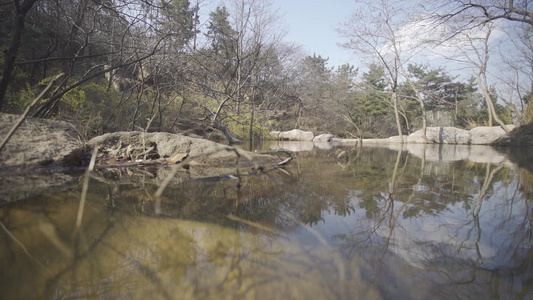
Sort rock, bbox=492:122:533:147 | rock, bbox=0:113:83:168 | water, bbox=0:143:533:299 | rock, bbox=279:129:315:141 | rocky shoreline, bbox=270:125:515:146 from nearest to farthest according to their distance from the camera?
water, bbox=0:143:533:299 → rock, bbox=0:113:83:168 → rock, bbox=492:122:533:147 → rocky shoreline, bbox=270:125:515:146 → rock, bbox=279:129:315:141

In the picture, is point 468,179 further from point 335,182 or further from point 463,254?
point 463,254

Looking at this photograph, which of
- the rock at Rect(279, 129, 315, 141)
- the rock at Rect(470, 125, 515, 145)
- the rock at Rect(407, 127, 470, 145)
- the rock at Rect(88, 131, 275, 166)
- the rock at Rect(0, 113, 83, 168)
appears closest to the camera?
the rock at Rect(0, 113, 83, 168)

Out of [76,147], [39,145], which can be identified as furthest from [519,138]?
A: [39,145]

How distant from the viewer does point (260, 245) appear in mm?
1426

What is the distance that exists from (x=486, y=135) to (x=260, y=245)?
19.5 metres

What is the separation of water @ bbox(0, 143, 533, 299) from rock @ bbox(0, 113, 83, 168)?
102 cm

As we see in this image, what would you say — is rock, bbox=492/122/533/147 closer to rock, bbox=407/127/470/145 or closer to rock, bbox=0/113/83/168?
rock, bbox=407/127/470/145

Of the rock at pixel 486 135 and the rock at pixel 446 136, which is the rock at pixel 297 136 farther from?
the rock at pixel 486 135

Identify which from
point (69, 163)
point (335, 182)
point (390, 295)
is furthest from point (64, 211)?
point (335, 182)

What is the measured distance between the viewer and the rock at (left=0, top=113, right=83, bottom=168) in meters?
3.24

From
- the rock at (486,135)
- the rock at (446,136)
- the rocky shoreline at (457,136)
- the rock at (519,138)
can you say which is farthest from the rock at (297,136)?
the rock at (519,138)

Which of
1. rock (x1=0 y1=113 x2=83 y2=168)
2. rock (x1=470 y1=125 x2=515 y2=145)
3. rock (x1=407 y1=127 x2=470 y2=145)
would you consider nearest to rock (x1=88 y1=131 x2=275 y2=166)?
rock (x1=0 y1=113 x2=83 y2=168)

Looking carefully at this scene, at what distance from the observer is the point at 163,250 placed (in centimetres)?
132

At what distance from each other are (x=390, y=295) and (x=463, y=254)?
65 centimetres
